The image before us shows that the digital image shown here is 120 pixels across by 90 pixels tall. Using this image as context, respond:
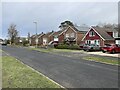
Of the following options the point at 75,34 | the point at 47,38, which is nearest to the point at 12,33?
the point at 47,38

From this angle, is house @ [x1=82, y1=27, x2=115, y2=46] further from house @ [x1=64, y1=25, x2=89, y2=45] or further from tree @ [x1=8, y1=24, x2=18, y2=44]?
tree @ [x1=8, y1=24, x2=18, y2=44]

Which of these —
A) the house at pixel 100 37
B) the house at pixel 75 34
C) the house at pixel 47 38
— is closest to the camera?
the house at pixel 100 37

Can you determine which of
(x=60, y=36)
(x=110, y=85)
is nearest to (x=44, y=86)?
(x=110, y=85)

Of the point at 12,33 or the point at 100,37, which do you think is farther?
the point at 12,33

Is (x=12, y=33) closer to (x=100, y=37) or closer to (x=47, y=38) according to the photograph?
(x=47, y=38)

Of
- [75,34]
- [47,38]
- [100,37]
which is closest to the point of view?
[100,37]

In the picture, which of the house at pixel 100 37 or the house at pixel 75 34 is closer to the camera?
the house at pixel 100 37

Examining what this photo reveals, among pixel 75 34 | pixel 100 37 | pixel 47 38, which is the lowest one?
pixel 100 37

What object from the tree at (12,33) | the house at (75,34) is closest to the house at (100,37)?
the house at (75,34)

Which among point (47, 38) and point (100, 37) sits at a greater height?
point (47, 38)

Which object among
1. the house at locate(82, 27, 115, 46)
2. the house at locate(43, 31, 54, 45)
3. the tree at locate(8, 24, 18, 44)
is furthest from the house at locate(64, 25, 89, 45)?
the tree at locate(8, 24, 18, 44)

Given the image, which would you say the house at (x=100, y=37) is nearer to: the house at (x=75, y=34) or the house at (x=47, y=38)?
the house at (x=75, y=34)

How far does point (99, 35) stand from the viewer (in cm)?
5841

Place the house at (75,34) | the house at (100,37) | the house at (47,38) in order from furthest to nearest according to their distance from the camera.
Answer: the house at (47,38) < the house at (75,34) < the house at (100,37)
